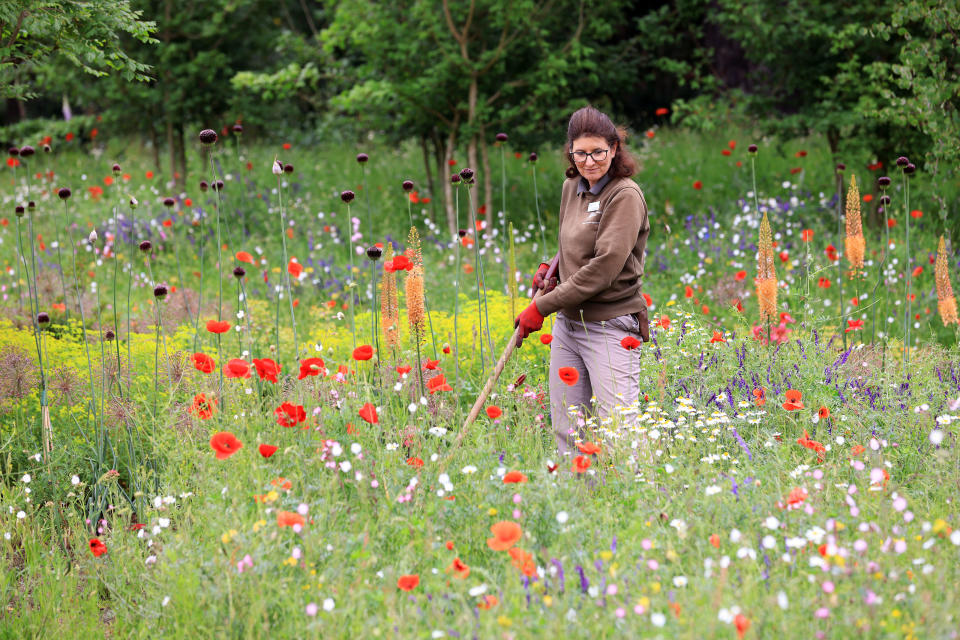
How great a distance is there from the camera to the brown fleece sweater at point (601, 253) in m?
3.64

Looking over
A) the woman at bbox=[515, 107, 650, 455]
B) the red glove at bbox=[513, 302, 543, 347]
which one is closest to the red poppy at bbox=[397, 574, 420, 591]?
the woman at bbox=[515, 107, 650, 455]

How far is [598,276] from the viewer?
3639 mm

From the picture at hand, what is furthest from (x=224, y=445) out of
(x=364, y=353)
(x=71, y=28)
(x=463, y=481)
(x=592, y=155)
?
(x=71, y=28)

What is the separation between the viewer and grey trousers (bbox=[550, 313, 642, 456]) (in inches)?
152

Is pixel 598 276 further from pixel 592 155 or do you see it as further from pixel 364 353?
pixel 364 353

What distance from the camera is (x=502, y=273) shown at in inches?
297

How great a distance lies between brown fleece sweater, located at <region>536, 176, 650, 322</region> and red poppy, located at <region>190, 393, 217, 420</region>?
1505mm

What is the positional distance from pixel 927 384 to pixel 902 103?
311 centimetres

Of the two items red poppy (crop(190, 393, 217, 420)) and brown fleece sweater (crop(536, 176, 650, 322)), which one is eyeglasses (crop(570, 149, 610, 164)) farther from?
red poppy (crop(190, 393, 217, 420))

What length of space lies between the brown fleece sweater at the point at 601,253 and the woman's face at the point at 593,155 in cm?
8

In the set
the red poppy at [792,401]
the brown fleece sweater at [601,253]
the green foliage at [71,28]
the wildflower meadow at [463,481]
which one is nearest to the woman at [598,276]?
the brown fleece sweater at [601,253]

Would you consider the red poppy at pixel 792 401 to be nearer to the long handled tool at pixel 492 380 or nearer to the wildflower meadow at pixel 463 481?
the wildflower meadow at pixel 463 481

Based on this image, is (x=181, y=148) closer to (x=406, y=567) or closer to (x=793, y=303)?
(x=793, y=303)

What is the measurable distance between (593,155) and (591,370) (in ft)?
3.29
